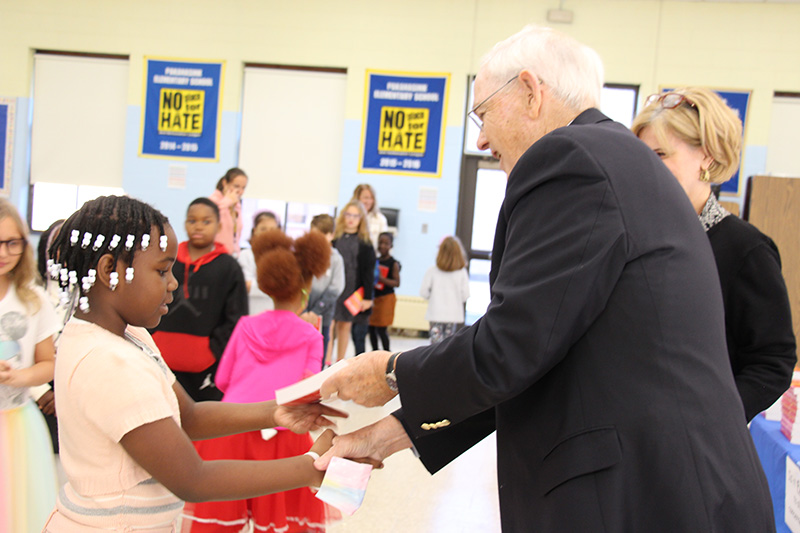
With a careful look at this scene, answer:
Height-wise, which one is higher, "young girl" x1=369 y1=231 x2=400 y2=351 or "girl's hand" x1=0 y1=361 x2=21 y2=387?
"girl's hand" x1=0 y1=361 x2=21 y2=387

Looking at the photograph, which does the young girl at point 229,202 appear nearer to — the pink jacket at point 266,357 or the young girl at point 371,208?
the young girl at point 371,208

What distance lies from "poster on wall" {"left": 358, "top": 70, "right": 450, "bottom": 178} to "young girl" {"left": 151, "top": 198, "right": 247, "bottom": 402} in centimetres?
604

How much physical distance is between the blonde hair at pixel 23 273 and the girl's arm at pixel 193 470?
Answer: 4.37ft

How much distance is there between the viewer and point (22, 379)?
2.10 meters

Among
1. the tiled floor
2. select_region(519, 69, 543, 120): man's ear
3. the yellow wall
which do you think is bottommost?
the tiled floor

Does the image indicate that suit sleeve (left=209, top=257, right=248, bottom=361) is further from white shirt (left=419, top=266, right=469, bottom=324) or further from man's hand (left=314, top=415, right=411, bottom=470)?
white shirt (left=419, top=266, right=469, bottom=324)

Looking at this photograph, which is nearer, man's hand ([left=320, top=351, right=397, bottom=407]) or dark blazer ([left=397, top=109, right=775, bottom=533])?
dark blazer ([left=397, top=109, right=775, bottom=533])

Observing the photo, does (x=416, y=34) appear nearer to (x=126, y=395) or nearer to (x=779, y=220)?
(x=779, y=220)

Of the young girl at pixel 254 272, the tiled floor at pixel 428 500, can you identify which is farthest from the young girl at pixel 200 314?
the young girl at pixel 254 272

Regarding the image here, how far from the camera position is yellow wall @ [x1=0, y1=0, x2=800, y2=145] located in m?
8.70

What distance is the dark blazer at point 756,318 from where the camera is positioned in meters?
1.67

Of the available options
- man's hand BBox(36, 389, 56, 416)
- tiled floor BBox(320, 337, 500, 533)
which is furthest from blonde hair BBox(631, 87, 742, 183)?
man's hand BBox(36, 389, 56, 416)

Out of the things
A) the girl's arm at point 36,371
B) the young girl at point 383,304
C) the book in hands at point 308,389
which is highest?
the book in hands at point 308,389

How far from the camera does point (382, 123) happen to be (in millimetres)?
9148
